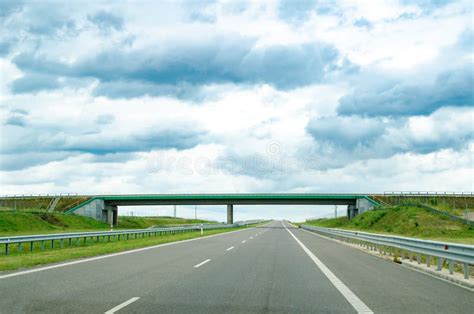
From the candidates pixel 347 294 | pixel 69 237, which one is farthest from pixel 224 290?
pixel 69 237

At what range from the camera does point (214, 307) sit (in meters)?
7.63

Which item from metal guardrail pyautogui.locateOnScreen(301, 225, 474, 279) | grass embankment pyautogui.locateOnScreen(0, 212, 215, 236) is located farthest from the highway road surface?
grass embankment pyautogui.locateOnScreen(0, 212, 215, 236)

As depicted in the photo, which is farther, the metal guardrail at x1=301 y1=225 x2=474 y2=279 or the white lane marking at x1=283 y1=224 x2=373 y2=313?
the metal guardrail at x1=301 y1=225 x2=474 y2=279

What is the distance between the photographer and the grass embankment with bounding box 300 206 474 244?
136ft

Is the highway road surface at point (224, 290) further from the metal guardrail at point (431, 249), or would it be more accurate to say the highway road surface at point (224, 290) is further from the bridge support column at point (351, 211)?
the bridge support column at point (351, 211)

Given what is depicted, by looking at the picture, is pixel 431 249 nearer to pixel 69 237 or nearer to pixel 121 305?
pixel 121 305

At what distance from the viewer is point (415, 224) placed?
48312 millimetres

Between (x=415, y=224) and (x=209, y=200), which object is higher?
(x=209, y=200)

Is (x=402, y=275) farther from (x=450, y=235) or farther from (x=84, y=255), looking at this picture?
(x=450, y=235)

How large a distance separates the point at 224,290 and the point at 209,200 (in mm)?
73782

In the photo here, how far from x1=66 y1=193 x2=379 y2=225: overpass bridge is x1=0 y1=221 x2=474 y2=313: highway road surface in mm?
65154

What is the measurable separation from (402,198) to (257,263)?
7088 cm

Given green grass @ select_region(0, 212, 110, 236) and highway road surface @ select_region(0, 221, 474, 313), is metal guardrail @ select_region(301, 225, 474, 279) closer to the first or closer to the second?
highway road surface @ select_region(0, 221, 474, 313)

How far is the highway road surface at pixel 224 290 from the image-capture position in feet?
25.3
